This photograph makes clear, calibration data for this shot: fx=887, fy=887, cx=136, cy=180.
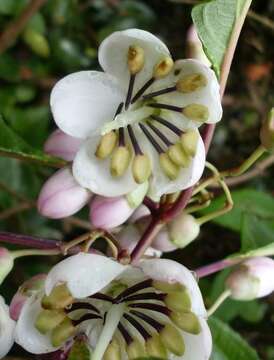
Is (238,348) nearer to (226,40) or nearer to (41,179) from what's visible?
(226,40)

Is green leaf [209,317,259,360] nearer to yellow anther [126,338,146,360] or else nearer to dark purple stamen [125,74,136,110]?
yellow anther [126,338,146,360]

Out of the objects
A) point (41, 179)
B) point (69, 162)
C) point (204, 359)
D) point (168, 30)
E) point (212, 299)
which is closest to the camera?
point (204, 359)

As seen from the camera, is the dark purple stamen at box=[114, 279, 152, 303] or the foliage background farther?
the foliage background

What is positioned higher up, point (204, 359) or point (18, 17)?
point (204, 359)

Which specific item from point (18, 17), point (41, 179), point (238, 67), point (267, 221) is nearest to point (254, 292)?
point (267, 221)

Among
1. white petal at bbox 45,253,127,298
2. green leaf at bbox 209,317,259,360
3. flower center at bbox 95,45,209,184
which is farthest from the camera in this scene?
green leaf at bbox 209,317,259,360

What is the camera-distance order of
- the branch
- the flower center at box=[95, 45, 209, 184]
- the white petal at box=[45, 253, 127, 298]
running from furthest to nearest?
the branch
the flower center at box=[95, 45, 209, 184]
the white petal at box=[45, 253, 127, 298]

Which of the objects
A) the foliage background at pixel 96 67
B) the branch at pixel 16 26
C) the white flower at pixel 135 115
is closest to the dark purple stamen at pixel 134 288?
the white flower at pixel 135 115

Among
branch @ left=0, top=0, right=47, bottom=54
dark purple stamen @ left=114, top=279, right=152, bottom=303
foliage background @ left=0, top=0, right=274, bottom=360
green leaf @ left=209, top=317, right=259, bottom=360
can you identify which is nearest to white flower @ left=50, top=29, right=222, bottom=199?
dark purple stamen @ left=114, top=279, right=152, bottom=303
